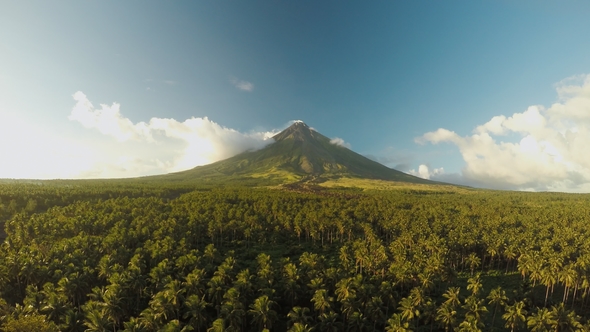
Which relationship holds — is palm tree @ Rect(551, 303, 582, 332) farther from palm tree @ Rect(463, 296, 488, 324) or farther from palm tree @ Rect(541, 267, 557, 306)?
palm tree @ Rect(541, 267, 557, 306)

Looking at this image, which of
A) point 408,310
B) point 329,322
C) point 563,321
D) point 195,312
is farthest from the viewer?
point 408,310

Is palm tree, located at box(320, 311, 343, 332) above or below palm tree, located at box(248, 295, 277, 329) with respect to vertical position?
below

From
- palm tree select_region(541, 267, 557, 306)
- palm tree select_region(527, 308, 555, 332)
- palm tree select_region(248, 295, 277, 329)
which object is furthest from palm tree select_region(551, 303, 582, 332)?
palm tree select_region(248, 295, 277, 329)

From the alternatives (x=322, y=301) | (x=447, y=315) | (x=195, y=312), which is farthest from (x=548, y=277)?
(x=195, y=312)

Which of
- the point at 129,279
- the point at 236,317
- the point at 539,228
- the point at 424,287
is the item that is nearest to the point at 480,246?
the point at 539,228

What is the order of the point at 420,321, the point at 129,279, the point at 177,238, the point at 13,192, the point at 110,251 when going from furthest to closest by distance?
1. the point at 13,192
2. the point at 177,238
3. the point at 110,251
4. the point at 420,321
5. the point at 129,279

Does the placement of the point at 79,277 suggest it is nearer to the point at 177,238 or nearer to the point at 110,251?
the point at 110,251

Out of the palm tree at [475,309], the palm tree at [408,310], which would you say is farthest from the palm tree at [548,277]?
the palm tree at [408,310]

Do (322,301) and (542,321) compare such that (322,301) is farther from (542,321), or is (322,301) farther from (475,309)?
(542,321)

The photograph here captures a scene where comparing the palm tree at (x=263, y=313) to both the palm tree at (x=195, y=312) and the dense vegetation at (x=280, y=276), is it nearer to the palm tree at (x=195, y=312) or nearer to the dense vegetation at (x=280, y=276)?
the dense vegetation at (x=280, y=276)
